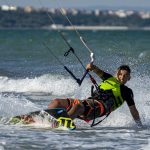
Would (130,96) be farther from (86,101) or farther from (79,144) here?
(79,144)

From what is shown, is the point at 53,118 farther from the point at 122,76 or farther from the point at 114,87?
the point at 122,76

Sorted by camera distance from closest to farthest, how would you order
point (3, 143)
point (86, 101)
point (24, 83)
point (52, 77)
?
point (3, 143) < point (86, 101) < point (24, 83) < point (52, 77)

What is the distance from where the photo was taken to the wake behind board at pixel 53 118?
9688 mm

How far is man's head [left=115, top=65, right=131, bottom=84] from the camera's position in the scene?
9781 mm

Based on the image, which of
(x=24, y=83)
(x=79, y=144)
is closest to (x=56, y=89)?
(x=24, y=83)

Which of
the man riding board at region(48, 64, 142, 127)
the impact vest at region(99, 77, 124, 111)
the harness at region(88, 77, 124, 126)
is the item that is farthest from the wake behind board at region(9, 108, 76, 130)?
the impact vest at region(99, 77, 124, 111)

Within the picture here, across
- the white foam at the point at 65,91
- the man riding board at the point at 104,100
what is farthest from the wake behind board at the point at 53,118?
the white foam at the point at 65,91

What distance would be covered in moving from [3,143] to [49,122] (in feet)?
4.57

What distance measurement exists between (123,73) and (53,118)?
4.12ft

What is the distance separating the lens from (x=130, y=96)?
9.81m

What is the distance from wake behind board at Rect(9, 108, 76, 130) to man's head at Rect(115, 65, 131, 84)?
100 centimetres

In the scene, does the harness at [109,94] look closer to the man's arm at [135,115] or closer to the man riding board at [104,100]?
the man riding board at [104,100]

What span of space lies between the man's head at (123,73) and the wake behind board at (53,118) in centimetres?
100

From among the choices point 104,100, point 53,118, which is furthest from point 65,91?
point 104,100
